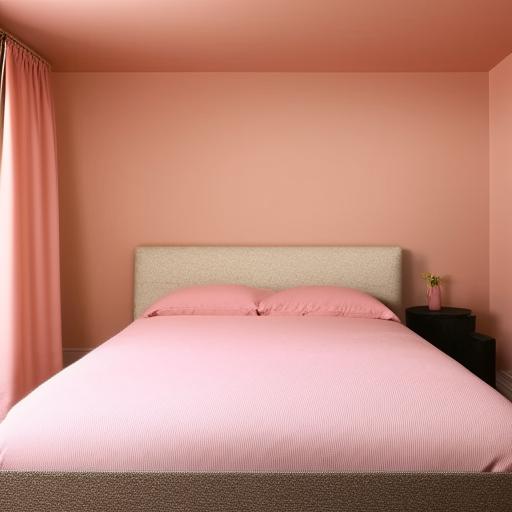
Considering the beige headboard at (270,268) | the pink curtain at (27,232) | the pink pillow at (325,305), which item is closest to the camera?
the pink curtain at (27,232)

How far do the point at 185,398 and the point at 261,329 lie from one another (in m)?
1.19

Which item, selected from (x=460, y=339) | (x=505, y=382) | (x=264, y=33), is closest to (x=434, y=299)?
(x=460, y=339)

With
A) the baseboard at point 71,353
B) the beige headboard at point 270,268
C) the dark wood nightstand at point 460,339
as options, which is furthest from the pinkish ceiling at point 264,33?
the baseboard at point 71,353

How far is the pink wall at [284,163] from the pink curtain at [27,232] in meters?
0.36

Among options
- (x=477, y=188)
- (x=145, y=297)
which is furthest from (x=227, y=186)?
(x=477, y=188)

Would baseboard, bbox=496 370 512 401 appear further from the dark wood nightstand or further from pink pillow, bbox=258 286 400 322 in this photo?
pink pillow, bbox=258 286 400 322

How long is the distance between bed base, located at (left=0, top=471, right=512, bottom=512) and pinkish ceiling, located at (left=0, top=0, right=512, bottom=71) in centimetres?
234

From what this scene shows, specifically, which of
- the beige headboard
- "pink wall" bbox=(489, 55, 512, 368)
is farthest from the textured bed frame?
"pink wall" bbox=(489, 55, 512, 368)

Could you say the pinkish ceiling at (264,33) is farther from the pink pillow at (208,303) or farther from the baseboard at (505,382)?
the baseboard at (505,382)

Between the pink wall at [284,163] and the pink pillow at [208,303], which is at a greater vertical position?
the pink wall at [284,163]

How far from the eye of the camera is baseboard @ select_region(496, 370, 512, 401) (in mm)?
3887

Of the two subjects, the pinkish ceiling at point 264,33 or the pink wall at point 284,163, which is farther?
the pink wall at point 284,163

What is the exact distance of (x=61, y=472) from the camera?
5.40 feet

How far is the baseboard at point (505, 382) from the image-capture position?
3887 mm
